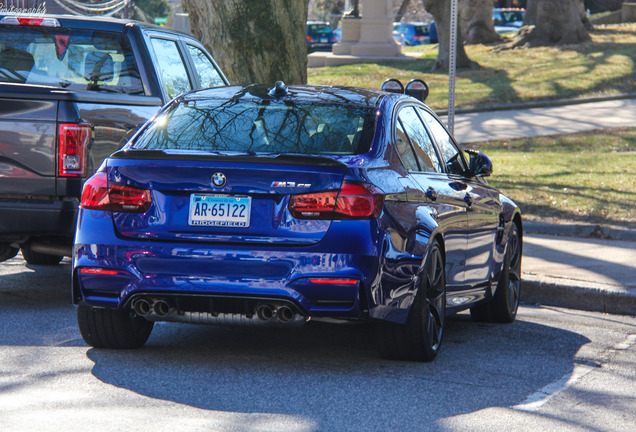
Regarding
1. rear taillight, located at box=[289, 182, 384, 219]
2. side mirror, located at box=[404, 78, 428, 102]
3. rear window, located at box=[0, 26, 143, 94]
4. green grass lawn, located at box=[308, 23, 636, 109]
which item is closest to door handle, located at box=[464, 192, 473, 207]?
rear taillight, located at box=[289, 182, 384, 219]

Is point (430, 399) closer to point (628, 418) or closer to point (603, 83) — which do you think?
point (628, 418)

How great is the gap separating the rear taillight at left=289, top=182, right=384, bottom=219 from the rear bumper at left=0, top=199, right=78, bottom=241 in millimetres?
2343

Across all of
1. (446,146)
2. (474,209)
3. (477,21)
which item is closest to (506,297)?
(474,209)

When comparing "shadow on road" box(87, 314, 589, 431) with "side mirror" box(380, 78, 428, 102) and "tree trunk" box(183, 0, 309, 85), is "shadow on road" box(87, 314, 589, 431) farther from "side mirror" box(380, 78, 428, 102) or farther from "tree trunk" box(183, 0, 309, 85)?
"tree trunk" box(183, 0, 309, 85)

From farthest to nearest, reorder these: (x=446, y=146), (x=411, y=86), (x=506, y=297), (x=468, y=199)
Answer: (x=411, y=86) → (x=506, y=297) → (x=446, y=146) → (x=468, y=199)

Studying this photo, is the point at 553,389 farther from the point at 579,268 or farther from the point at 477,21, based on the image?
the point at 477,21

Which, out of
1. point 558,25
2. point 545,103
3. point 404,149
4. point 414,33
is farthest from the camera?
point 414,33

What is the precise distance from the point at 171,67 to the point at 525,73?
21276mm

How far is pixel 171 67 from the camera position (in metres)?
9.01

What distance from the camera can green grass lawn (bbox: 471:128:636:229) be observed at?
12.3 metres

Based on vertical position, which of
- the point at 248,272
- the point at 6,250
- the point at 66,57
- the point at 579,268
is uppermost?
the point at 66,57

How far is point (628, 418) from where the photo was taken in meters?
5.20

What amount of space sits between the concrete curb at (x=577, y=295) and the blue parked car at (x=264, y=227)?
271 cm

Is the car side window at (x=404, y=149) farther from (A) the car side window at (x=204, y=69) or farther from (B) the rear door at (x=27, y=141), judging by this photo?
(A) the car side window at (x=204, y=69)
